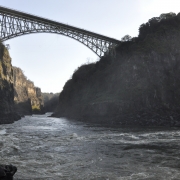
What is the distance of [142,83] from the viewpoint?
1767 inches

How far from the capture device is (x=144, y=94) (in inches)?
1671

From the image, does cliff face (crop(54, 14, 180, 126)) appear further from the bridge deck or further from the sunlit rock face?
the sunlit rock face

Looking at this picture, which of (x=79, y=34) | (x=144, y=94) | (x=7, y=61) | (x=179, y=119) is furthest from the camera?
(x=79, y=34)

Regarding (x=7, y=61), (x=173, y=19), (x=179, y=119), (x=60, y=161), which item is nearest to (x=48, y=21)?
(x=7, y=61)

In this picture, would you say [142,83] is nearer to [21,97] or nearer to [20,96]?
[20,96]

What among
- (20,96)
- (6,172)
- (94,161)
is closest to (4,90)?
(94,161)

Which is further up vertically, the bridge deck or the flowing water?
the bridge deck

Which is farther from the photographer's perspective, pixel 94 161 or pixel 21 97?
pixel 21 97

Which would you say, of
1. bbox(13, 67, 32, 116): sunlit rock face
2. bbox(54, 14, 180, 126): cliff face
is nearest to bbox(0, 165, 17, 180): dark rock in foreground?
bbox(54, 14, 180, 126): cliff face

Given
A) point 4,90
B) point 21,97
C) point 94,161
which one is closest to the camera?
point 94,161

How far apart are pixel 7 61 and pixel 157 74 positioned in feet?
108

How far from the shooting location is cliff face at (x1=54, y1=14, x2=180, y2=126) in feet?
132

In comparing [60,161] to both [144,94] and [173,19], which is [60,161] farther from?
[173,19]

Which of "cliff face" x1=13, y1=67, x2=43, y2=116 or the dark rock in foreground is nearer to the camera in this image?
Answer: the dark rock in foreground
